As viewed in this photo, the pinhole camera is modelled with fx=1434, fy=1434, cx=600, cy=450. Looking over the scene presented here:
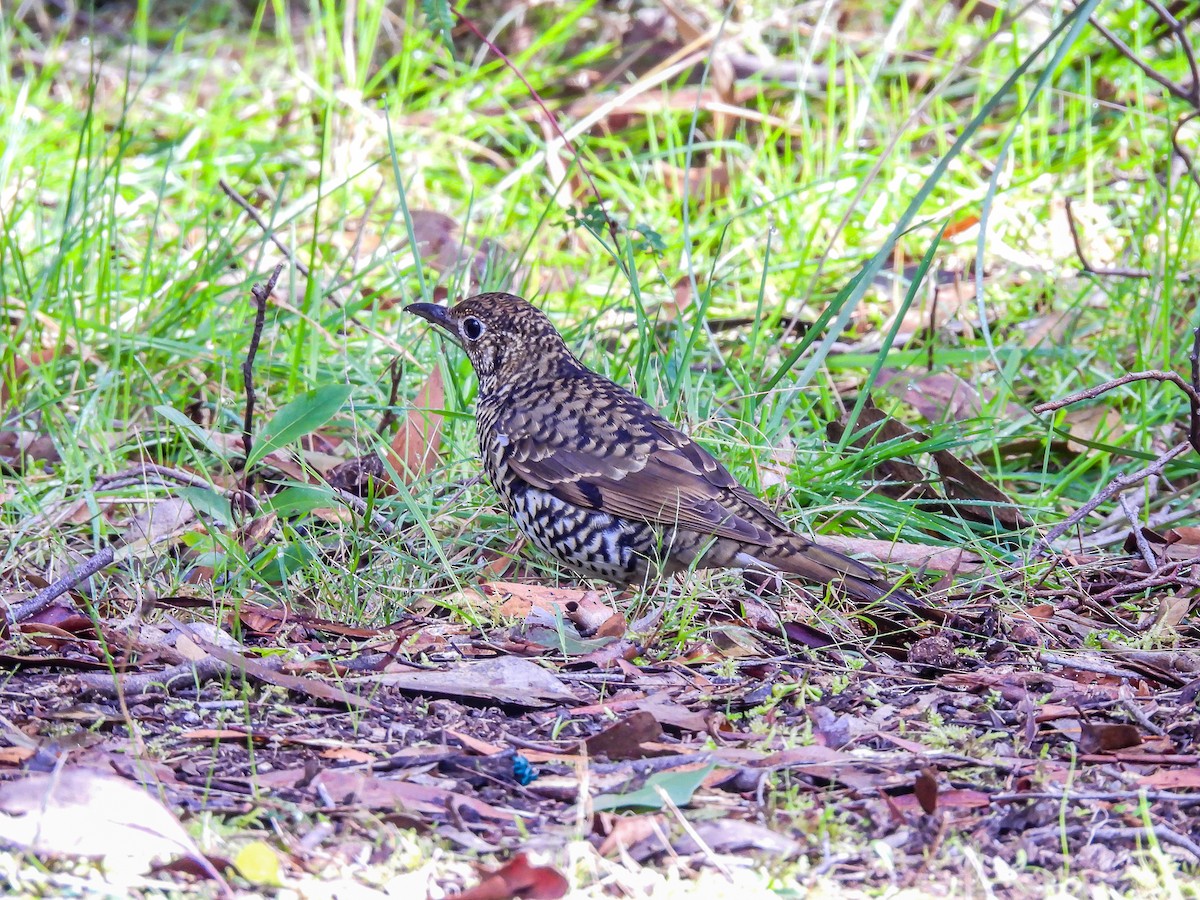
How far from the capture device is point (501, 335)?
4.85 m

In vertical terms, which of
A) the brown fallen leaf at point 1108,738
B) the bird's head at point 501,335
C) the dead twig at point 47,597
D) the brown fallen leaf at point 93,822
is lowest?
the dead twig at point 47,597

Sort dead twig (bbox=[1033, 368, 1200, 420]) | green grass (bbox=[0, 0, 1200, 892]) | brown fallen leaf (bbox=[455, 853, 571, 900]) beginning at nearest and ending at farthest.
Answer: brown fallen leaf (bbox=[455, 853, 571, 900]), dead twig (bbox=[1033, 368, 1200, 420]), green grass (bbox=[0, 0, 1200, 892])

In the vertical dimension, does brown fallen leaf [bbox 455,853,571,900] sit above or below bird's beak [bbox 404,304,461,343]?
below

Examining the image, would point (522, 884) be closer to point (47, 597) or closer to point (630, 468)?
point (47, 597)

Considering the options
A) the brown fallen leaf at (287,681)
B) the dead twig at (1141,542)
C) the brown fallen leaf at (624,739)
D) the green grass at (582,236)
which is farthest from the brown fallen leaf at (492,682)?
the dead twig at (1141,542)

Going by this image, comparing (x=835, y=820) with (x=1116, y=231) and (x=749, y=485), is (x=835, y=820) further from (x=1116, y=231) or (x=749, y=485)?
(x=1116, y=231)

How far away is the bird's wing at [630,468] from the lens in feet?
13.6

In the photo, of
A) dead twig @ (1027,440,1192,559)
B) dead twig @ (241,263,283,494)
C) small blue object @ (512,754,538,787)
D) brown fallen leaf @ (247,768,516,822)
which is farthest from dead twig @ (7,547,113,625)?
dead twig @ (1027,440,1192,559)

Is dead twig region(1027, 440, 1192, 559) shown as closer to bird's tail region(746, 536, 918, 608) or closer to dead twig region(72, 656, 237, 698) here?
bird's tail region(746, 536, 918, 608)

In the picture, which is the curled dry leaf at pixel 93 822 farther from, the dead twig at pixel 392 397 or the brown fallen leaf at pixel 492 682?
the dead twig at pixel 392 397

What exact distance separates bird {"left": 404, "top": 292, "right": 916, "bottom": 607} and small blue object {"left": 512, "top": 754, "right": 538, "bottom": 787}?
1415mm

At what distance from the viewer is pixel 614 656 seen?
3477 millimetres

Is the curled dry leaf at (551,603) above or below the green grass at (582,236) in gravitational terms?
below

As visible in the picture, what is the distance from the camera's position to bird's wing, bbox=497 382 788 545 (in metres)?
4.16
